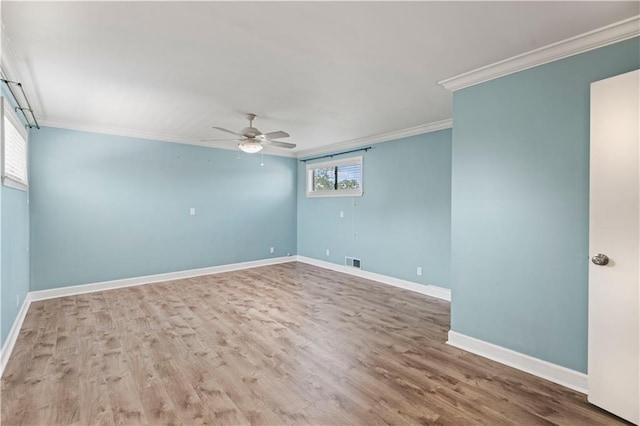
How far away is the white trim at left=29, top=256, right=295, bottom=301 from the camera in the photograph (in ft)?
14.5

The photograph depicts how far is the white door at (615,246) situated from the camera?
1920 millimetres

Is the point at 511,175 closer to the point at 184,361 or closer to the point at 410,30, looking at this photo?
the point at 410,30

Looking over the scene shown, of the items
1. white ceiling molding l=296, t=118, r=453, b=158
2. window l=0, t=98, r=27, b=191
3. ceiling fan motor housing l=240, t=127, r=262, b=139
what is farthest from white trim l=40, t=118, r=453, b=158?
ceiling fan motor housing l=240, t=127, r=262, b=139

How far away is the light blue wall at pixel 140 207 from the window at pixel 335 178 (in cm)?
72

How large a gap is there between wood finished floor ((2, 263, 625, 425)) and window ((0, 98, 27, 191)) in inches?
63.0

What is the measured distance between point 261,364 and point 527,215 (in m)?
2.55

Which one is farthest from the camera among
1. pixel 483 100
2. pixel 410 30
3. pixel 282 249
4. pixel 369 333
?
pixel 282 249

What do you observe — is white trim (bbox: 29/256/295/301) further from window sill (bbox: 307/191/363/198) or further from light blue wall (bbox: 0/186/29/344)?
window sill (bbox: 307/191/363/198)

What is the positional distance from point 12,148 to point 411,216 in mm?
5063

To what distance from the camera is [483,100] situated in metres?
2.81

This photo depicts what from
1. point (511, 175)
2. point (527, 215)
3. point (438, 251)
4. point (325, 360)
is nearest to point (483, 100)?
point (511, 175)

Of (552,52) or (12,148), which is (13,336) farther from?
(552,52)

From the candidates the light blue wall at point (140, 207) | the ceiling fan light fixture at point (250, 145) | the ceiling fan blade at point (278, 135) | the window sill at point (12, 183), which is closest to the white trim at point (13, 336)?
the light blue wall at point (140, 207)

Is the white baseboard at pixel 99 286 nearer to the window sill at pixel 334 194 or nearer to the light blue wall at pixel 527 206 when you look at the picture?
the window sill at pixel 334 194
